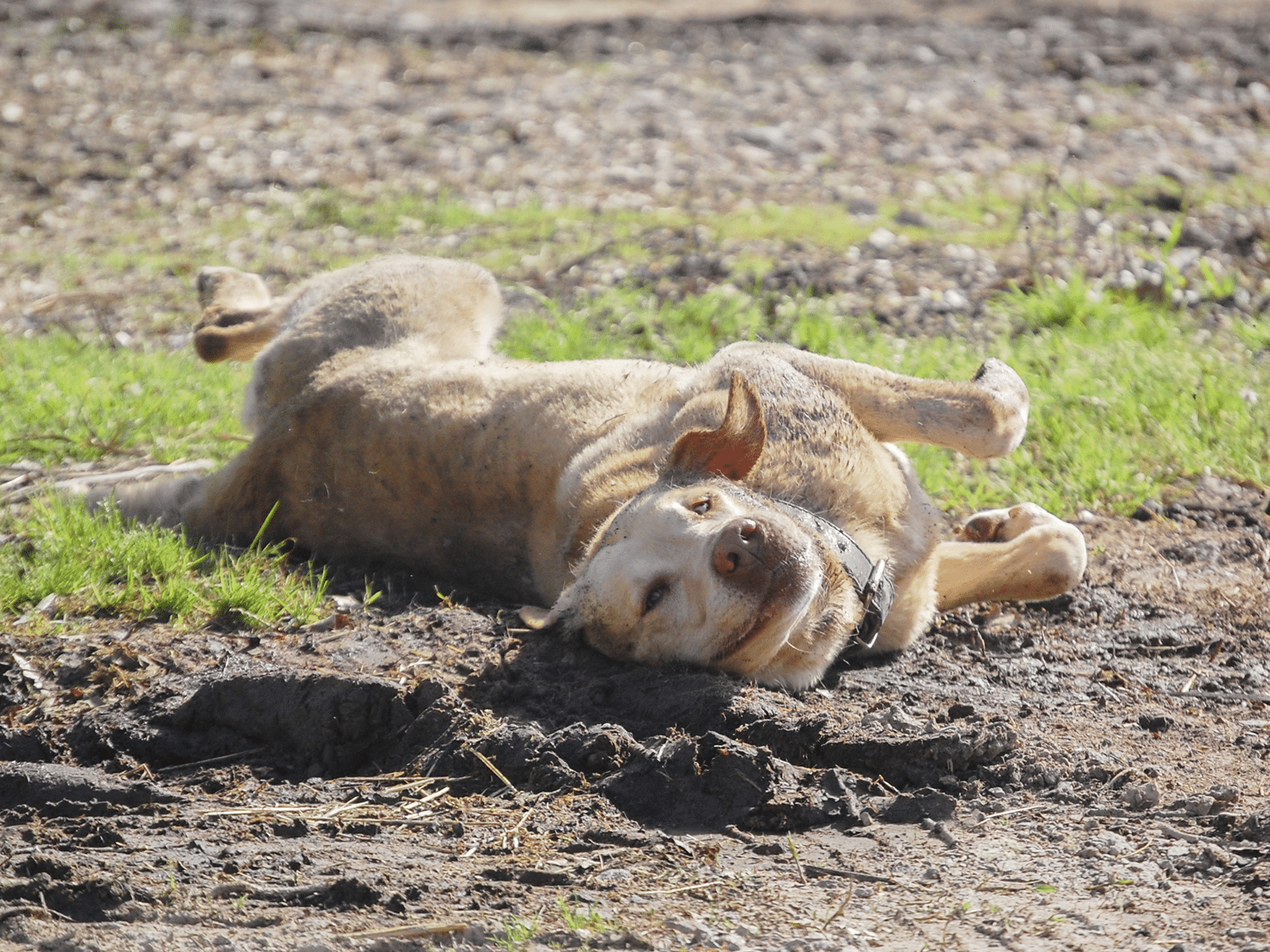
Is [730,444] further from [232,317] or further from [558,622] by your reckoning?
[232,317]

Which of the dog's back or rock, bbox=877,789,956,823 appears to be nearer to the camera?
rock, bbox=877,789,956,823

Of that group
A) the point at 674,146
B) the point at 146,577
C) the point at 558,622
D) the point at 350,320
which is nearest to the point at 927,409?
the point at 558,622

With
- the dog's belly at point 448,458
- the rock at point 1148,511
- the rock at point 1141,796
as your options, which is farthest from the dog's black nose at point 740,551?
the rock at point 1148,511

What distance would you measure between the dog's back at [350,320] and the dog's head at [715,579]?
171 cm

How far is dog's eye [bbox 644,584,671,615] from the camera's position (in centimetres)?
377

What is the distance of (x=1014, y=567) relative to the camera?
4.65m

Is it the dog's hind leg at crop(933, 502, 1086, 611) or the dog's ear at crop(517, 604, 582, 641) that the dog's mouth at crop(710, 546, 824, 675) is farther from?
the dog's hind leg at crop(933, 502, 1086, 611)

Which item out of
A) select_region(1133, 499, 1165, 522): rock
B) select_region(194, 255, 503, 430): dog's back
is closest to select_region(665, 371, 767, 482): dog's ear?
select_region(194, 255, 503, 430): dog's back

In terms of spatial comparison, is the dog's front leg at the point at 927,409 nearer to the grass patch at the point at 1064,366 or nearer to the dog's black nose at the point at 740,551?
the grass patch at the point at 1064,366

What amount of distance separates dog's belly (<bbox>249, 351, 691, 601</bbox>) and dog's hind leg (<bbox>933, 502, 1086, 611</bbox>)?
122 centimetres

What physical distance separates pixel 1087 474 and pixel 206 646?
3.79 metres

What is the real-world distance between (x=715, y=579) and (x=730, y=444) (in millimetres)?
515

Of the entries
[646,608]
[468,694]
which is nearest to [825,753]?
[646,608]

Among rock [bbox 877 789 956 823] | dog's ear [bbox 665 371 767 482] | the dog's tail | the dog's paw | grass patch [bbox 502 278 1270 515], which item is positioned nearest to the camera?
rock [bbox 877 789 956 823]
